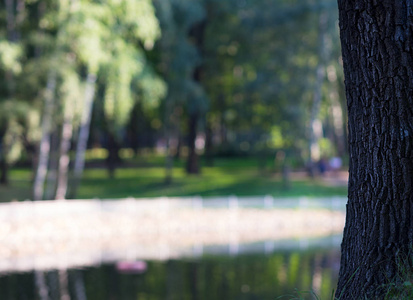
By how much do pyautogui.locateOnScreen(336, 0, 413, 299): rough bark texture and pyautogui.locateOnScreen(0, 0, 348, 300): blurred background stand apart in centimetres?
1034

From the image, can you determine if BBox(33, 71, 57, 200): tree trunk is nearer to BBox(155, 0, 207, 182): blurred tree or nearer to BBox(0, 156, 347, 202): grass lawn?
BBox(0, 156, 347, 202): grass lawn

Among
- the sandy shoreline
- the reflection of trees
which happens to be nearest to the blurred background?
the reflection of trees

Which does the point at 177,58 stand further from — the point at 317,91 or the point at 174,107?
the point at 317,91

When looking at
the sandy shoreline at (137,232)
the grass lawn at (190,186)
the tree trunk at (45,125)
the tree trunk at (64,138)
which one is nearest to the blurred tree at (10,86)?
the tree trunk at (45,125)

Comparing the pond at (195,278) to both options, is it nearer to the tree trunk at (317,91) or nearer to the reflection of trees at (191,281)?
the reflection of trees at (191,281)

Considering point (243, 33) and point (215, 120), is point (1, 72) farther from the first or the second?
Result: point (215, 120)

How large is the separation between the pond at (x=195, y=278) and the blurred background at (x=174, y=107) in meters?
0.05

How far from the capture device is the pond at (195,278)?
14812 millimetres

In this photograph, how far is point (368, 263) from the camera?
14.3 feet

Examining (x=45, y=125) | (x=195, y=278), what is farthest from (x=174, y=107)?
(x=195, y=278)

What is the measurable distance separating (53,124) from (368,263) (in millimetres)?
20764

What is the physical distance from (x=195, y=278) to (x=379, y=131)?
42.4 ft

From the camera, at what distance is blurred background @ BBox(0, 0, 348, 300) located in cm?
1698

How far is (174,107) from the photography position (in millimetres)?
32000
